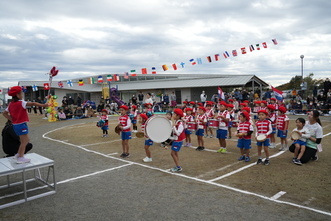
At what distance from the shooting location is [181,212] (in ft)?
15.1

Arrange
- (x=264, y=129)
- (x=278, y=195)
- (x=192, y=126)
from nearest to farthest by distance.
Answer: (x=278, y=195) → (x=264, y=129) → (x=192, y=126)

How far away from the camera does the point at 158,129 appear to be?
7078 mm

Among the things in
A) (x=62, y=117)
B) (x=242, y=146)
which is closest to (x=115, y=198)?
(x=242, y=146)

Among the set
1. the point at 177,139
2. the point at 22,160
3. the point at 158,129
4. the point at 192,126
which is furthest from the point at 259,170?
the point at 22,160

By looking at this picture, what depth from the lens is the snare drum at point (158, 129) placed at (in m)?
6.99

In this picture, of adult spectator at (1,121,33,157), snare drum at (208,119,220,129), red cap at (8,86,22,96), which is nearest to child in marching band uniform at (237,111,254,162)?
snare drum at (208,119,220,129)

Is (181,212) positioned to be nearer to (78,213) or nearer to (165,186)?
(165,186)

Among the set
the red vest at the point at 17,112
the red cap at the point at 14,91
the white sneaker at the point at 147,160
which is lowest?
the white sneaker at the point at 147,160

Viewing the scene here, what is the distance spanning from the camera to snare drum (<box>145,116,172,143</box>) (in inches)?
275

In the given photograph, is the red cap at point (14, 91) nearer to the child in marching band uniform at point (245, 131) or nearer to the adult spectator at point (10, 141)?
the adult spectator at point (10, 141)

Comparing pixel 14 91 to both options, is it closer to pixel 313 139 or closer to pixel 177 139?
pixel 177 139

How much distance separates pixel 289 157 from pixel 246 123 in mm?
1952

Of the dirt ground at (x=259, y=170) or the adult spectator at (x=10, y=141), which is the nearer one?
the dirt ground at (x=259, y=170)

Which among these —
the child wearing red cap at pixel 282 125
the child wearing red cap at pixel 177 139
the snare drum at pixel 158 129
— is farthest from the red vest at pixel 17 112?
the child wearing red cap at pixel 282 125
